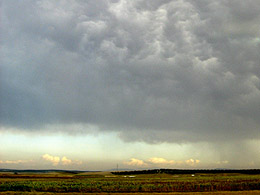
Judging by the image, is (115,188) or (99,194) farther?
(115,188)

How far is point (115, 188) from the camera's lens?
62844 mm

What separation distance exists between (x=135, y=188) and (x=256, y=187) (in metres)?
29.6

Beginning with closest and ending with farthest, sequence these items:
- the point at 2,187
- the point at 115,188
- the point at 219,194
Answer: the point at 219,194 → the point at 115,188 → the point at 2,187

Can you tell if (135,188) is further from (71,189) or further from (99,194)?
(71,189)

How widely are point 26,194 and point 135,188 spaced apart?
2388 centimetres

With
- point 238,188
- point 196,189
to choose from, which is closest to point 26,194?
point 196,189

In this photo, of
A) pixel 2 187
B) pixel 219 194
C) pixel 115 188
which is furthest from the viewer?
pixel 2 187

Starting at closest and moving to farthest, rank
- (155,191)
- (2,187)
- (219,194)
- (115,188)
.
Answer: (219,194) → (155,191) → (115,188) → (2,187)

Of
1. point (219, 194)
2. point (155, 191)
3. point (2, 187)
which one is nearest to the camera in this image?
point (219, 194)

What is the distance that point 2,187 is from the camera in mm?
67000

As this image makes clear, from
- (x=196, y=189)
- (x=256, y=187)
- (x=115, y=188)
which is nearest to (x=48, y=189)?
(x=115, y=188)

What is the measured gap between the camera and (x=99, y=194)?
5397 centimetres

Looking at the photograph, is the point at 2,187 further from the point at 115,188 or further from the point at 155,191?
the point at 155,191

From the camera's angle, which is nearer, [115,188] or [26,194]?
[26,194]
